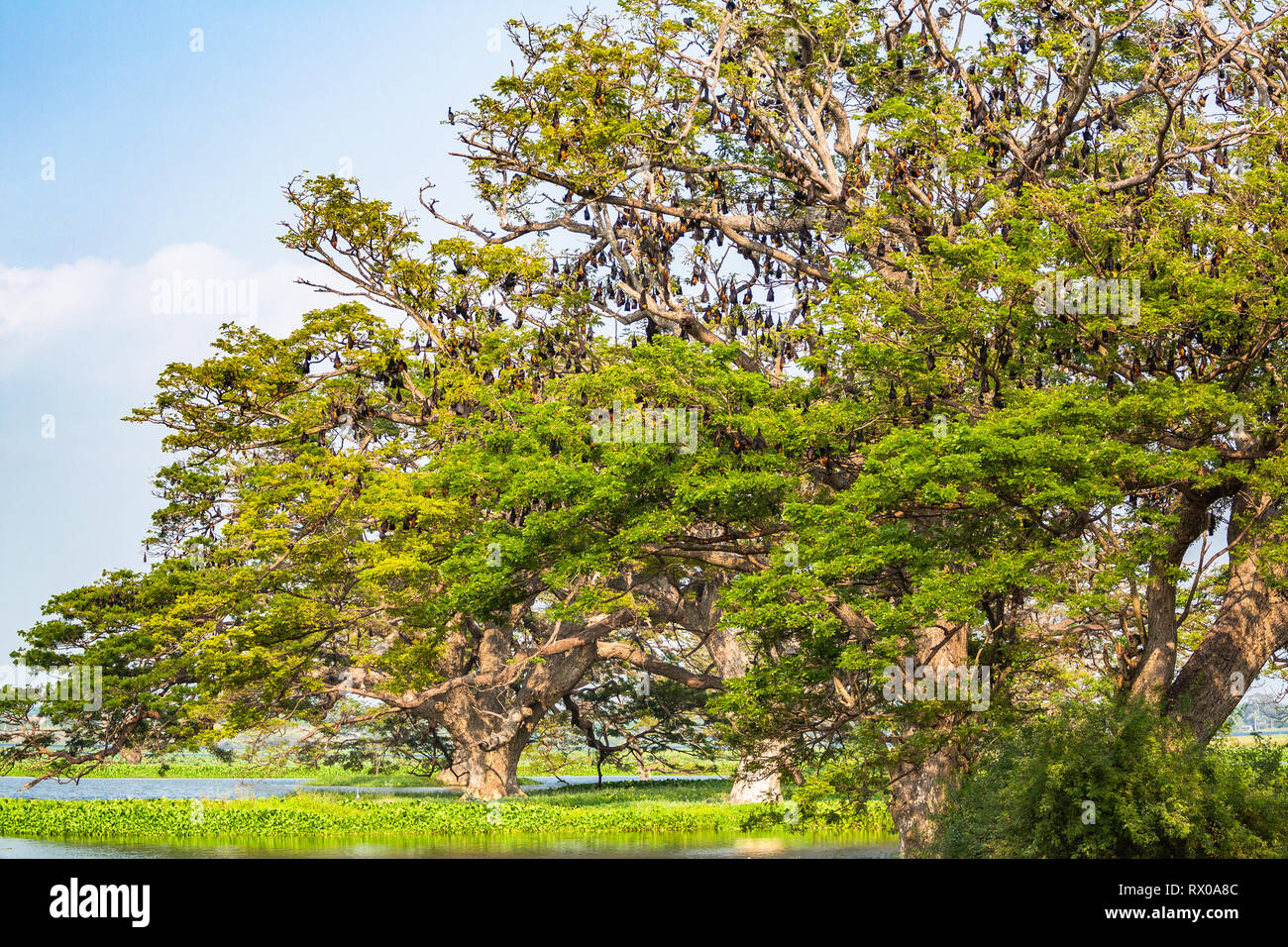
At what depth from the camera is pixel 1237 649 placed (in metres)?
18.6

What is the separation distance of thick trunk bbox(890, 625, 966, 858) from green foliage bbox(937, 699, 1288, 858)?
364 cm

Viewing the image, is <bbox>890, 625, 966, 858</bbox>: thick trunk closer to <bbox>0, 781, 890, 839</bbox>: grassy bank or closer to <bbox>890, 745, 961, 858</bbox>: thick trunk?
<bbox>890, 745, 961, 858</bbox>: thick trunk

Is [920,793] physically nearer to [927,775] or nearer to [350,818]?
[927,775]

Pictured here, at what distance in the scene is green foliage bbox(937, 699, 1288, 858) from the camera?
1388cm

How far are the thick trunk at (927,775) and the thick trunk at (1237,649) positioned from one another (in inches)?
129

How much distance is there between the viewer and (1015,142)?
70.5 feet

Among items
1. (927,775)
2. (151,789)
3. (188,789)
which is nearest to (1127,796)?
(927,775)

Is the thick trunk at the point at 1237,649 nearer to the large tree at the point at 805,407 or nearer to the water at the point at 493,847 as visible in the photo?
the large tree at the point at 805,407

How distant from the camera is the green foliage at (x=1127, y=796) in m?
13.9

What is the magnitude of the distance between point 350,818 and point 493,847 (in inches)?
248

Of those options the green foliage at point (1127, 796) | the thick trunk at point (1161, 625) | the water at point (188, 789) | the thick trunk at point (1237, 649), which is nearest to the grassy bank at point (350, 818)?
the water at point (188, 789)

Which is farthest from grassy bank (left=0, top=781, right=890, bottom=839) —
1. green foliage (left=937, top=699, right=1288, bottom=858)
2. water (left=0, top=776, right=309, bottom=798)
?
green foliage (left=937, top=699, right=1288, bottom=858)

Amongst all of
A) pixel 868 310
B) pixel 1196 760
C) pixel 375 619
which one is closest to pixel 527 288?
pixel 375 619
